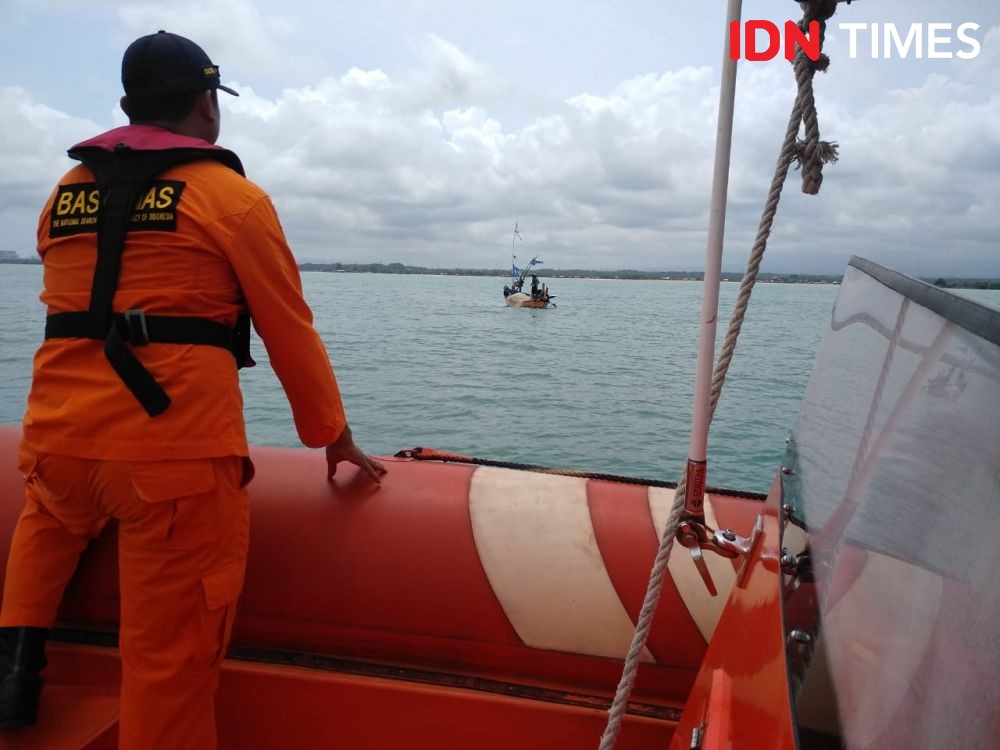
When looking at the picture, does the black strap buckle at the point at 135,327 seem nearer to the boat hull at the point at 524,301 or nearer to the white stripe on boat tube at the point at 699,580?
the white stripe on boat tube at the point at 699,580

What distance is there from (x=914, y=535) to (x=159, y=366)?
129 cm

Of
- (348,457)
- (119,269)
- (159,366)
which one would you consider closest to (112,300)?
(119,269)

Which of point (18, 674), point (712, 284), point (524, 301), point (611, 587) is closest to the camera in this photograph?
point (712, 284)

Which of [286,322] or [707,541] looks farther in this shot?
[286,322]

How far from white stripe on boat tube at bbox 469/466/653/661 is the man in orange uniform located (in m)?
0.68

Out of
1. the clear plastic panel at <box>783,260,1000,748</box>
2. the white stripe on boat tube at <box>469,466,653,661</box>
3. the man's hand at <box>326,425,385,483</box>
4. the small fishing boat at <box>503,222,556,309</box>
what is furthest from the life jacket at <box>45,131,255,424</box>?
the small fishing boat at <box>503,222,556,309</box>

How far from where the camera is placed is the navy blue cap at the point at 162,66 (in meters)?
1.45

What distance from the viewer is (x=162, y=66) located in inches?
57.4

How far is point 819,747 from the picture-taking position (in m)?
0.70

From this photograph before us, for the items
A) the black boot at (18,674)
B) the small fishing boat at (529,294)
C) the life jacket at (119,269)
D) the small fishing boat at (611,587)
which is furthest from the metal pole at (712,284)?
the small fishing boat at (529,294)

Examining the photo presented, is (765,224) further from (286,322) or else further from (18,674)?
(18,674)

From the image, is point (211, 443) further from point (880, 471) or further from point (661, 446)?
point (661, 446)

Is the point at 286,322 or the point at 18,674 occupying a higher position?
the point at 286,322

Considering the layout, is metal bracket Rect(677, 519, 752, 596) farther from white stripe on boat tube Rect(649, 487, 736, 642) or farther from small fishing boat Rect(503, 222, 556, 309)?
small fishing boat Rect(503, 222, 556, 309)
